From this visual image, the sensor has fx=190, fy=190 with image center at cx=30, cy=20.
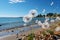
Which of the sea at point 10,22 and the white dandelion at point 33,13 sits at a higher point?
the white dandelion at point 33,13

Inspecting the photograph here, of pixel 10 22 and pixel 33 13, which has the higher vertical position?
pixel 33 13

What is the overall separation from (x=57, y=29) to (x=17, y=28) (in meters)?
0.68

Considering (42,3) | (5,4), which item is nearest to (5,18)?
(5,4)

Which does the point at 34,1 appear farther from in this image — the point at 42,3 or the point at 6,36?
the point at 6,36

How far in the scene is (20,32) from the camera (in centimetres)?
282

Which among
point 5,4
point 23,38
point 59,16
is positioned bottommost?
point 23,38

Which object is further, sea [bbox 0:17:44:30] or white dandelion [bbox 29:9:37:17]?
white dandelion [bbox 29:9:37:17]

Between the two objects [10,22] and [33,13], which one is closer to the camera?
[10,22]

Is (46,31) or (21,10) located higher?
(21,10)

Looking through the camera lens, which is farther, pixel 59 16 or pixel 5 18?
pixel 59 16

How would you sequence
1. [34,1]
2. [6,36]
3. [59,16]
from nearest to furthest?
[6,36]
[34,1]
[59,16]

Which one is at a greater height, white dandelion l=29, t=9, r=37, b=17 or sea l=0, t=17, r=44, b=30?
A: white dandelion l=29, t=9, r=37, b=17

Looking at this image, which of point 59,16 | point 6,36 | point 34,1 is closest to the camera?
point 6,36

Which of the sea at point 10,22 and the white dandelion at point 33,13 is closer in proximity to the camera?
the sea at point 10,22
